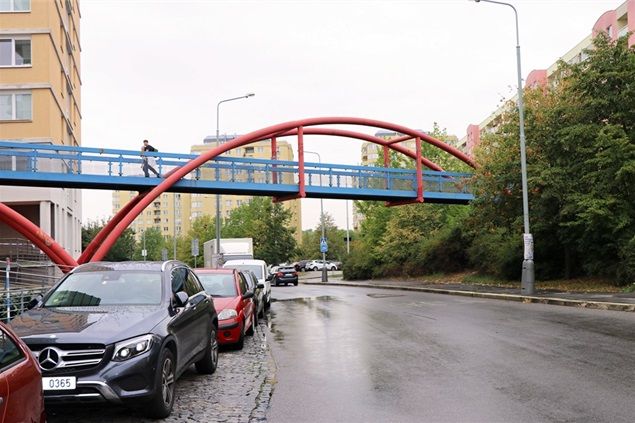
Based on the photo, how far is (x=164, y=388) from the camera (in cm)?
593

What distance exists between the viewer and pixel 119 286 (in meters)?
7.11

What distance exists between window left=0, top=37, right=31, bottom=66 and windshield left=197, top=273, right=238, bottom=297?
2622cm

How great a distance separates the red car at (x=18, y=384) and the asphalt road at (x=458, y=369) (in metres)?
2.58

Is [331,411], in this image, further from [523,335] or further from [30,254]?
[30,254]

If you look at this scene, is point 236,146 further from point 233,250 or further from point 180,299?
point 180,299

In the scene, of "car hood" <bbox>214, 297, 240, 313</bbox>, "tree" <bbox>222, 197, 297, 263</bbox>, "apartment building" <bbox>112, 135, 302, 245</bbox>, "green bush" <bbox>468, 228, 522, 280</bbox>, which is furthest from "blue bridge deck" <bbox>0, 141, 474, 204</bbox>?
"apartment building" <bbox>112, 135, 302, 245</bbox>

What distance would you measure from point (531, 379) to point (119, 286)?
16.5 ft

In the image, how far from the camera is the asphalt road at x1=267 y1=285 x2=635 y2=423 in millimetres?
6062

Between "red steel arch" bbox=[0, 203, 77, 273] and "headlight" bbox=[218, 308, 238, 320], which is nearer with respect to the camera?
"headlight" bbox=[218, 308, 238, 320]

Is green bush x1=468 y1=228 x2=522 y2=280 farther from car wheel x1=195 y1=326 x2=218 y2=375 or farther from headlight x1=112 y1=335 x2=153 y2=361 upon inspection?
headlight x1=112 y1=335 x2=153 y2=361

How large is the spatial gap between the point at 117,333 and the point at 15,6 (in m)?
33.2

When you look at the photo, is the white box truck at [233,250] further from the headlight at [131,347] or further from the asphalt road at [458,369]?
the headlight at [131,347]

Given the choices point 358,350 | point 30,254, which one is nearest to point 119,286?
point 358,350

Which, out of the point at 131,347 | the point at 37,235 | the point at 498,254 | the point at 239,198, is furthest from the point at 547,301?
the point at 239,198
